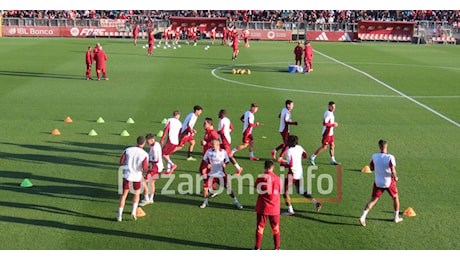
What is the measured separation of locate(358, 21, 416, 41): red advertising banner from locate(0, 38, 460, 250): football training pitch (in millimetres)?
21281

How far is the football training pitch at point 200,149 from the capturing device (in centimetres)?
1226

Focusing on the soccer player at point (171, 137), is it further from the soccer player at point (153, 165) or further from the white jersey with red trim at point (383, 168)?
the white jersey with red trim at point (383, 168)

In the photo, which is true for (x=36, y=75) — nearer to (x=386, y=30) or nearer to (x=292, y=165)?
(x=292, y=165)

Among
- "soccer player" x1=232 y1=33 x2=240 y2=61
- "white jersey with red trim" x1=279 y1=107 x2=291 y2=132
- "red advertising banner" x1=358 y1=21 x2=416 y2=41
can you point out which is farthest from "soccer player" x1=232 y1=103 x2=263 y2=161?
"red advertising banner" x1=358 y1=21 x2=416 y2=41

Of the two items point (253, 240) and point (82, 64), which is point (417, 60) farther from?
point (253, 240)

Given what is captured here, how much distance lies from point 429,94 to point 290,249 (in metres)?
20.1

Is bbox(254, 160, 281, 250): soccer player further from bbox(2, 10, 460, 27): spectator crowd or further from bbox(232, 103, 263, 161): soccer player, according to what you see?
bbox(2, 10, 460, 27): spectator crowd

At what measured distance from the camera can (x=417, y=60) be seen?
44375 millimetres

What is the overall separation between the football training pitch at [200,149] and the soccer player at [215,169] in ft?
1.11

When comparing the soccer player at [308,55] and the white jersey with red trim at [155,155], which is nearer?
the white jersey with red trim at [155,155]

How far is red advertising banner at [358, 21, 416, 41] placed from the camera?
61.9 m

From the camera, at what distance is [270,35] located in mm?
62438

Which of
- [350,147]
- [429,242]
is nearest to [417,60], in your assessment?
[350,147]

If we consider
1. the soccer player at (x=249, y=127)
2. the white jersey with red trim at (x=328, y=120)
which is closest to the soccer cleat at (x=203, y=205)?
the soccer player at (x=249, y=127)
